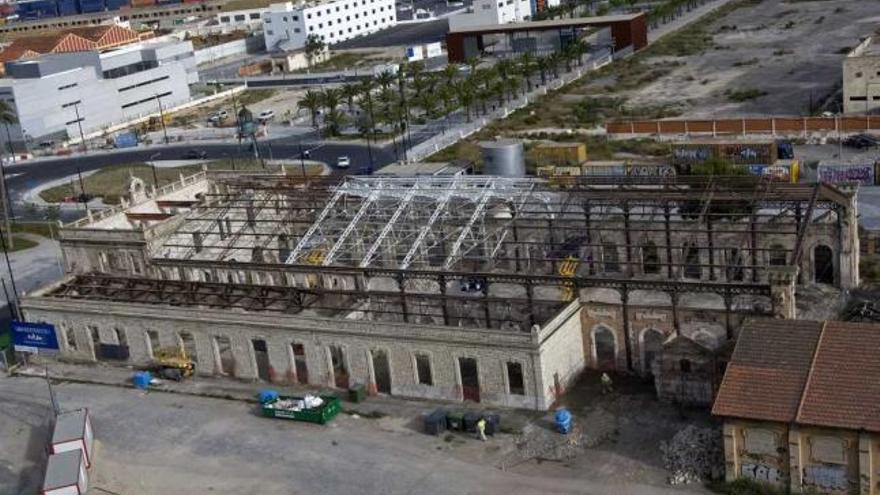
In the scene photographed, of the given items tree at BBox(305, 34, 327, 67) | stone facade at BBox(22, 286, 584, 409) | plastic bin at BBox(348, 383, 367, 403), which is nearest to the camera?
stone facade at BBox(22, 286, 584, 409)

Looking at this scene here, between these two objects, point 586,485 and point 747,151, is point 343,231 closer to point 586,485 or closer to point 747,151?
point 586,485

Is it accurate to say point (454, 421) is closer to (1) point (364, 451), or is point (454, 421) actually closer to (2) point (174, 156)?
(1) point (364, 451)

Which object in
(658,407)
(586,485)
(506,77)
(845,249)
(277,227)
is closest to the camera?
(586,485)

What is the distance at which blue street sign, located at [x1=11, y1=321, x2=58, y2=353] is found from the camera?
193 ft

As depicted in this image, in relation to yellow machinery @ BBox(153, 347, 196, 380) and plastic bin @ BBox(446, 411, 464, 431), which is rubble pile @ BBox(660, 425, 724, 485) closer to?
plastic bin @ BBox(446, 411, 464, 431)

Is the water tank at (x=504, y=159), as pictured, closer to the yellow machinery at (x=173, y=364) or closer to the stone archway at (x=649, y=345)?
the yellow machinery at (x=173, y=364)

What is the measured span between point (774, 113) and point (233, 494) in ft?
256

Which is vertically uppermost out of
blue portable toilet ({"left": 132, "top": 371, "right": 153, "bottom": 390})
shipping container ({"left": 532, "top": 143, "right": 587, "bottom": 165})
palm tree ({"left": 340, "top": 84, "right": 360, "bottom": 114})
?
palm tree ({"left": 340, "top": 84, "right": 360, "bottom": 114})

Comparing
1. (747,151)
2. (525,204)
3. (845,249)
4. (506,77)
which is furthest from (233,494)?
(506,77)

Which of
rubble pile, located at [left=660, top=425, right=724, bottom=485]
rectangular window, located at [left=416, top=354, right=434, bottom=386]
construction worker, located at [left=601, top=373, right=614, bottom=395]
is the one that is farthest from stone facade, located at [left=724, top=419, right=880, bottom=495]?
rectangular window, located at [left=416, top=354, right=434, bottom=386]

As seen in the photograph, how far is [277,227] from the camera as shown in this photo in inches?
2798

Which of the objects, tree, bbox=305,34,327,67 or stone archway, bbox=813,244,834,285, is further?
tree, bbox=305,34,327,67

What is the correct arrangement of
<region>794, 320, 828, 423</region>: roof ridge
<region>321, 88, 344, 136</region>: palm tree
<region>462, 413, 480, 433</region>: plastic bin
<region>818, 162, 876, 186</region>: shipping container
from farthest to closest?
1. <region>321, 88, 344, 136</region>: palm tree
2. <region>818, 162, 876, 186</region>: shipping container
3. <region>462, 413, 480, 433</region>: plastic bin
4. <region>794, 320, 828, 423</region>: roof ridge

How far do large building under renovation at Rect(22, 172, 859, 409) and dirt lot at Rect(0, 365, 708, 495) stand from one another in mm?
2191
